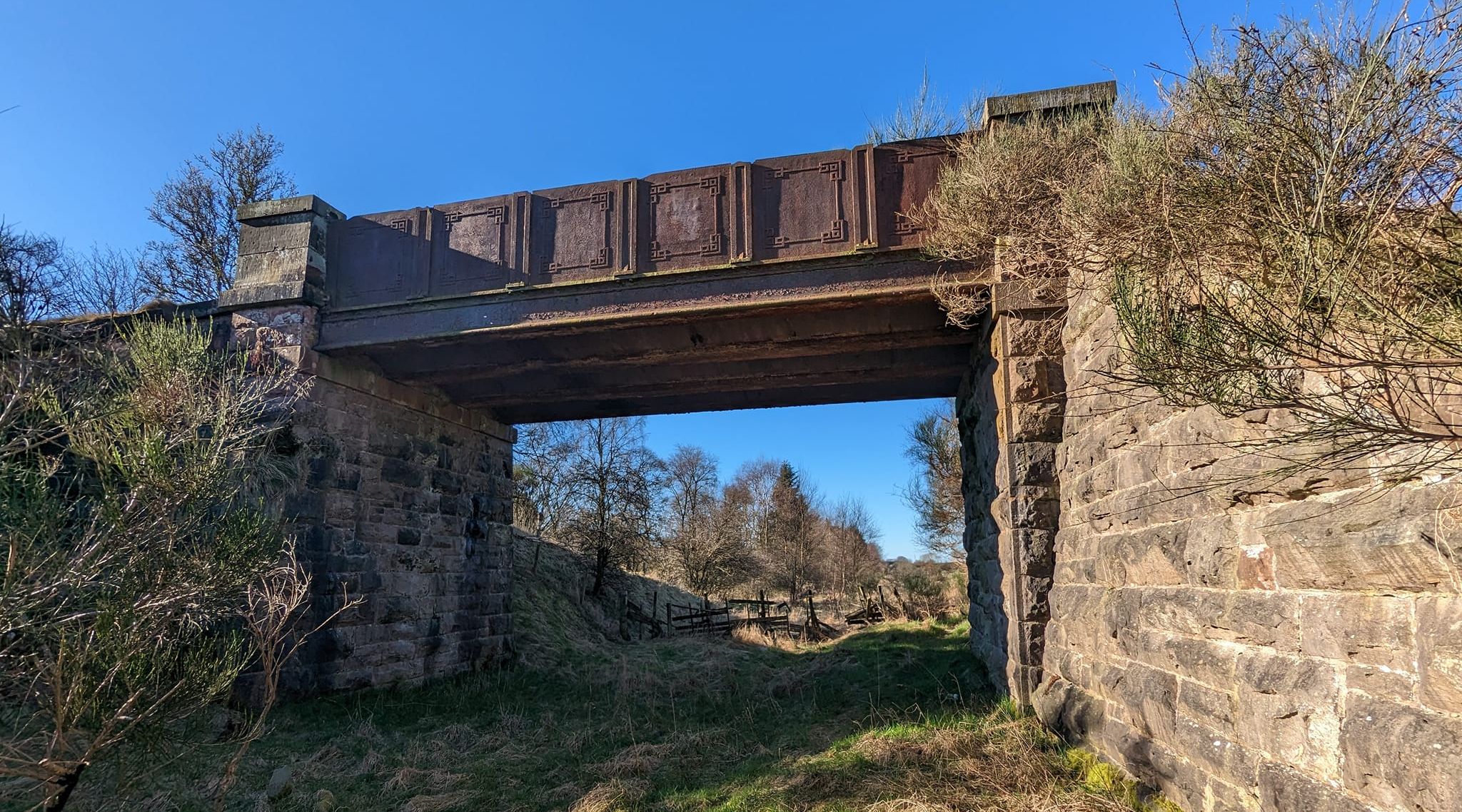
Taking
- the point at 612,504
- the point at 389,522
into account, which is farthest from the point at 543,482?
the point at 389,522

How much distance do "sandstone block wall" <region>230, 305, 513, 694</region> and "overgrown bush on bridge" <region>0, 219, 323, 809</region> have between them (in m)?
2.50

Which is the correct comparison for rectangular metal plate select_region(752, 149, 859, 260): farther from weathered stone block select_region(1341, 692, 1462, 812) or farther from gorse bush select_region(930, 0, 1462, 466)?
weathered stone block select_region(1341, 692, 1462, 812)

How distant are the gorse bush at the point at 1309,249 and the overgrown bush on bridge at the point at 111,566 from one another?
5.14 m

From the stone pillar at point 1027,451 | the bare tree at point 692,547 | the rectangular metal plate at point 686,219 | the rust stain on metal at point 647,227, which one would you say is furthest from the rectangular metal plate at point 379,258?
the bare tree at point 692,547

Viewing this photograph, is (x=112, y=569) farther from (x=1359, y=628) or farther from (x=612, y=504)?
(x=612, y=504)

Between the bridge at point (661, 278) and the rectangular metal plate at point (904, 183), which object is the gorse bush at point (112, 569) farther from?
the rectangular metal plate at point (904, 183)

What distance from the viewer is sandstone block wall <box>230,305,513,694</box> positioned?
8.50m

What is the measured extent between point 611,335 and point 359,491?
12.1ft

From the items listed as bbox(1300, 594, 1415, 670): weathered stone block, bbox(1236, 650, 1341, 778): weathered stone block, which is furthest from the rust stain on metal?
bbox(1300, 594, 1415, 670): weathered stone block

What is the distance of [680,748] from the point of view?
6863 millimetres

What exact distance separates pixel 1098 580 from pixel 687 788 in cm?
332

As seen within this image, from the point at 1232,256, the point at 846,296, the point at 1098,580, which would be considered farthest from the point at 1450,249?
the point at 846,296

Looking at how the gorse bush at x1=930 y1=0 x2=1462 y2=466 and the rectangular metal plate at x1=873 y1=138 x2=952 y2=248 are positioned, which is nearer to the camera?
the gorse bush at x1=930 y1=0 x2=1462 y2=466

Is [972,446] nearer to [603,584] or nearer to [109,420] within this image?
[109,420]
